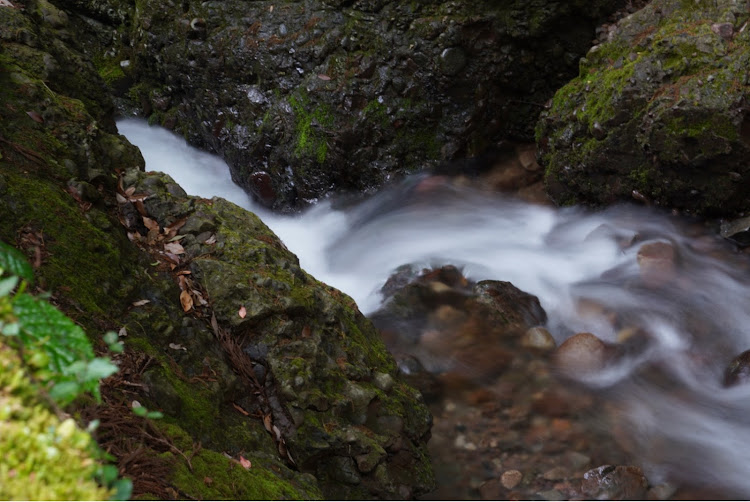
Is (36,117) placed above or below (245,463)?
above

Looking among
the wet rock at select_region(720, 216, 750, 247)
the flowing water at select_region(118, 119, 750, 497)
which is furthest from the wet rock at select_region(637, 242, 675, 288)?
the wet rock at select_region(720, 216, 750, 247)

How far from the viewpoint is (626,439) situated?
4.46 meters

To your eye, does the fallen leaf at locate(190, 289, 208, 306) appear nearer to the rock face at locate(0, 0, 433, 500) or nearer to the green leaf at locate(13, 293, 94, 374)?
the rock face at locate(0, 0, 433, 500)

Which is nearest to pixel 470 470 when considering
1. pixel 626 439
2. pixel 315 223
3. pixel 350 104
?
pixel 626 439

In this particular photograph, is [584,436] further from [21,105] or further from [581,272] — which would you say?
[21,105]

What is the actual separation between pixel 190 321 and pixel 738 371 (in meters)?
4.42

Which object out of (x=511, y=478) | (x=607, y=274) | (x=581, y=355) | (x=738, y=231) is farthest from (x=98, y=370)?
(x=738, y=231)

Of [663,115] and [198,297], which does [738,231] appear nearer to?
[663,115]

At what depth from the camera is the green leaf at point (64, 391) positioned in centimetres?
114

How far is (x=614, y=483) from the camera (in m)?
3.99

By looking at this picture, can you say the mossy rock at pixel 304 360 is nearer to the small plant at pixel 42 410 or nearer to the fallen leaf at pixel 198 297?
the fallen leaf at pixel 198 297

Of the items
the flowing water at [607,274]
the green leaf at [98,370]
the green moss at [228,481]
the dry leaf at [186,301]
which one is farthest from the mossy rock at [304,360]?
the flowing water at [607,274]

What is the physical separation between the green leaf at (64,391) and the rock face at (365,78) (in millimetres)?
6506

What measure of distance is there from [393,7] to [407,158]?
74.7 inches
